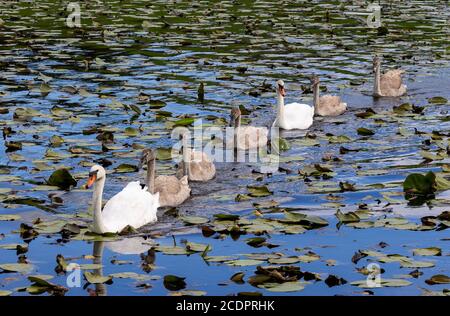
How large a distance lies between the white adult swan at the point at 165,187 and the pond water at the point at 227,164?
23 cm

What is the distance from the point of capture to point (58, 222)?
14391mm

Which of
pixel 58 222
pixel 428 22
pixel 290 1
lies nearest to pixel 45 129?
pixel 58 222

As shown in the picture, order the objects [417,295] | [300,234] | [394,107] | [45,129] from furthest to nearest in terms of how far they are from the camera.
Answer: [394,107]
[45,129]
[300,234]
[417,295]

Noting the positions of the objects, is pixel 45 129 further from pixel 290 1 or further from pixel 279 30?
pixel 290 1

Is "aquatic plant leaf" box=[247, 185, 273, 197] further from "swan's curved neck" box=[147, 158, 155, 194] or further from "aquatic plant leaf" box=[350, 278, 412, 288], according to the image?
"aquatic plant leaf" box=[350, 278, 412, 288]

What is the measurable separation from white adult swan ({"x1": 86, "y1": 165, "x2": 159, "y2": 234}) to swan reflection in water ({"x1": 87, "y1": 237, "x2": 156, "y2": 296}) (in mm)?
355

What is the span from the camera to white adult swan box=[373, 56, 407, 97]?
945 inches

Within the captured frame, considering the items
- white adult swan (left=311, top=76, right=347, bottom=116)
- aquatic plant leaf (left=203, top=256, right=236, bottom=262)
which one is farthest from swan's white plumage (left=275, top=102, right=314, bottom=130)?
aquatic plant leaf (left=203, top=256, right=236, bottom=262)

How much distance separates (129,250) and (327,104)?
977 centimetres

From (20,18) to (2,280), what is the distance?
24199mm

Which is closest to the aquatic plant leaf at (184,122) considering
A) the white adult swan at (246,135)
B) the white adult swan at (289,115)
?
the white adult swan at (246,135)

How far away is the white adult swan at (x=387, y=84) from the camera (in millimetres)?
24000

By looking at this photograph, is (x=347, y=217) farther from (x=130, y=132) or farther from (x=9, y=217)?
(x=130, y=132)

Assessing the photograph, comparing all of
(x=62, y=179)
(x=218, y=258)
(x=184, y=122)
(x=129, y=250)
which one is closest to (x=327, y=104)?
(x=184, y=122)
